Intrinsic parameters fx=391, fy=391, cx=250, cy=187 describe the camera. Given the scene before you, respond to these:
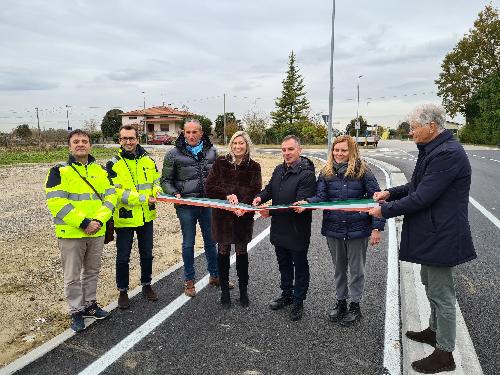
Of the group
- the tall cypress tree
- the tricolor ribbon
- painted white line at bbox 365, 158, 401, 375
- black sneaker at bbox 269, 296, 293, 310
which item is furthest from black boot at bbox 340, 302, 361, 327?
the tall cypress tree

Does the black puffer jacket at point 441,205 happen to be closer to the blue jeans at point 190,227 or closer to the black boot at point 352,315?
the black boot at point 352,315

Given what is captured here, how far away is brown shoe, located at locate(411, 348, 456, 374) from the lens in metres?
3.17

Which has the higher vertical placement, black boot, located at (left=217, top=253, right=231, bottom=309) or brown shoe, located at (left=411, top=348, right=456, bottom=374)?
black boot, located at (left=217, top=253, right=231, bottom=309)

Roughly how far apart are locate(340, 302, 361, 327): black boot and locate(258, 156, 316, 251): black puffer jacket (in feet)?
2.57

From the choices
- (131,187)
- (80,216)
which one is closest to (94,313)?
(80,216)

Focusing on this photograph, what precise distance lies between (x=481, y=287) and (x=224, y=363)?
3.43m

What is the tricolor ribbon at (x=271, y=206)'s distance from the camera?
Answer: 3.93 metres

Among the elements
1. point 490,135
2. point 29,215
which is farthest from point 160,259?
point 490,135

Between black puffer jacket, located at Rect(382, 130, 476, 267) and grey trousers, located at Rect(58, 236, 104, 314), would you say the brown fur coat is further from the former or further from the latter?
black puffer jacket, located at Rect(382, 130, 476, 267)

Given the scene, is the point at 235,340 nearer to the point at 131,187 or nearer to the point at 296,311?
the point at 296,311

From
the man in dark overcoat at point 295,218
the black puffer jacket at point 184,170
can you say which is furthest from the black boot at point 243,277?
the black puffer jacket at point 184,170

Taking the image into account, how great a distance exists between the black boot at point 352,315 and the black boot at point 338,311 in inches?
2.2

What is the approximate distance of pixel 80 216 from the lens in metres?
3.87

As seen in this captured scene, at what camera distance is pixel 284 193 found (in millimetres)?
4309
